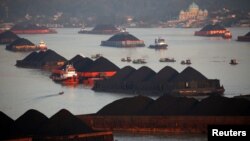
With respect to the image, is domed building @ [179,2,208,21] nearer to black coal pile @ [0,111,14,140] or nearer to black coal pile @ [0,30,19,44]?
black coal pile @ [0,30,19,44]

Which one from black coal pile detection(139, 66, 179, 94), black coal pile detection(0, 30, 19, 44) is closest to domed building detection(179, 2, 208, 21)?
black coal pile detection(0, 30, 19, 44)

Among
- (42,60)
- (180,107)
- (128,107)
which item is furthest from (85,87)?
(180,107)

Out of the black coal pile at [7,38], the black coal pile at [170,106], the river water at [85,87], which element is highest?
the black coal pile at [7,38]

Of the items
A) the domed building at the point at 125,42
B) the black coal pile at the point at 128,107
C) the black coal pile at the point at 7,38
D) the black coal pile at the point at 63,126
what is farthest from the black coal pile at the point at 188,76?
the black coal pile at the point at 7,38

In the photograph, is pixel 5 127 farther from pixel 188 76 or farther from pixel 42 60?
pixel 42 60

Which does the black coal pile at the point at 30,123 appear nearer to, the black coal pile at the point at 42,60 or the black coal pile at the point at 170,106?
the black coal pile at the point at 170,106

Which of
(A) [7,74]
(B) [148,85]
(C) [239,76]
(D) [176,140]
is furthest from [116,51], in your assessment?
→ (D) [176,140]
